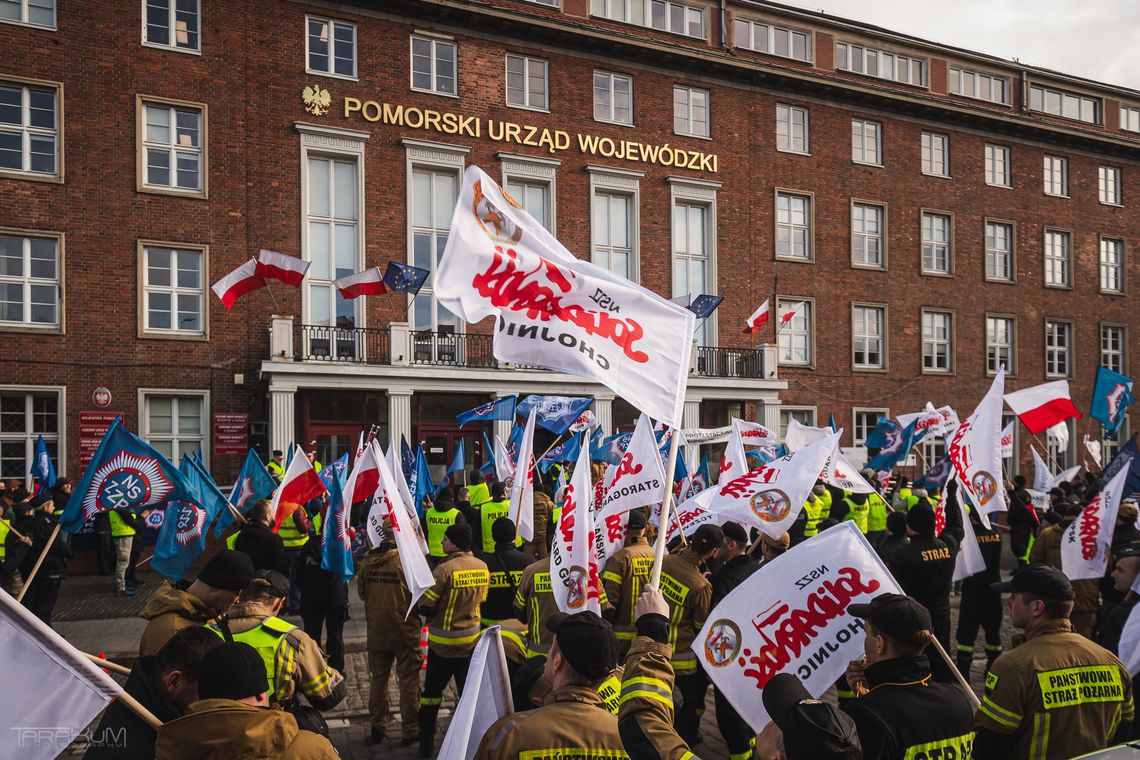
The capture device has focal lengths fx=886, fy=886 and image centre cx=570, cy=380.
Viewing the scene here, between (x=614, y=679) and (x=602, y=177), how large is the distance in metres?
21.3

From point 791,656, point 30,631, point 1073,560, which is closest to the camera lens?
point 30,631

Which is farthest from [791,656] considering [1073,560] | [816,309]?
[816,309]

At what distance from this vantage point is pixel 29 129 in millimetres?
18688

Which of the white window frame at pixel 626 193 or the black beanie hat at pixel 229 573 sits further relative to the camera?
the white window frame at pixel 626 193

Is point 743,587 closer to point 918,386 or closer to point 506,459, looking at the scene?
point 506,459

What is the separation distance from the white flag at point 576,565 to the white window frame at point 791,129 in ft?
76.1

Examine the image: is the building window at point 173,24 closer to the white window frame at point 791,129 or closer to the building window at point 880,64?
the white window frame at point 791,129

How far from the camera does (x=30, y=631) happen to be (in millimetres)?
2920

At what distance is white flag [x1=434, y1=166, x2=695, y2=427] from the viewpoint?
4.63 m

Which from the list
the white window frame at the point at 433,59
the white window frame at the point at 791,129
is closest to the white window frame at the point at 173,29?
the white window frame at the point at 433,59

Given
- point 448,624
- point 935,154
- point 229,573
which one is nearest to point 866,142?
point 935,154

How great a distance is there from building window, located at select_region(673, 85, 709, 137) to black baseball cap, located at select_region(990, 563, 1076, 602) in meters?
22.8

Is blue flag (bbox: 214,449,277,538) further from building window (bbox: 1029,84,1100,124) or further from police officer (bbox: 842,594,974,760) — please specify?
building window (bbox: 1029,84,1100,124)

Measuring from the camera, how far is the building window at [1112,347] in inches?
1272
